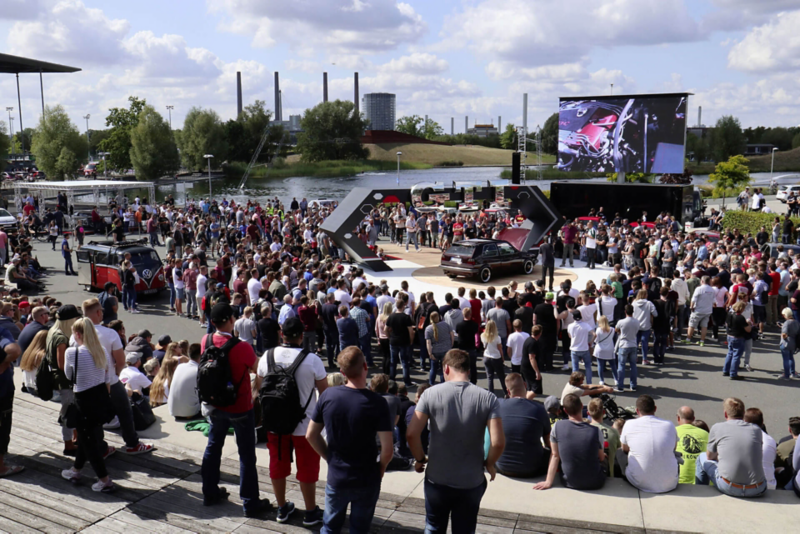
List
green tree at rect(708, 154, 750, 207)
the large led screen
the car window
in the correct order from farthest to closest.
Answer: green tree at rect(708, 154, 750, 207), the large led screen, the car window

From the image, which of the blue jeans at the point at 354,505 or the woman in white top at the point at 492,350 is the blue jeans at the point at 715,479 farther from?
the woman in white top at the point at 492,350

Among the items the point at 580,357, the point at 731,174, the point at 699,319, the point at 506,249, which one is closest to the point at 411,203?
the point at 506,249

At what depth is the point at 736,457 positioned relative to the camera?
5863 mm

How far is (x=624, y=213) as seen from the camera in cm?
3272

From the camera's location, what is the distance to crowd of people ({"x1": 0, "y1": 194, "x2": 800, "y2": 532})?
424 cm

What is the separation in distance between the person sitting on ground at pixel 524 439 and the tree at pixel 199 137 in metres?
81.4

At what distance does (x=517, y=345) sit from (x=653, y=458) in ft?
15.4

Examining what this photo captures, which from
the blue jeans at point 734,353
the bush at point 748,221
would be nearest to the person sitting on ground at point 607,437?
the blue jeans at point 734,353

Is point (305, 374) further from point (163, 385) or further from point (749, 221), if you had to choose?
point (749, 221)

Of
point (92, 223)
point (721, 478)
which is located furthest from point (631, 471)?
point (92, 223)

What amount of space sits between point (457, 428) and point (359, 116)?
97.5 metres

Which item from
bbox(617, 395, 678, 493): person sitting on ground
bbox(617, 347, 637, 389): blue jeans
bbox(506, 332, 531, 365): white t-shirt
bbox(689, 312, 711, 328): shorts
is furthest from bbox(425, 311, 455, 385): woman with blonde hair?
bbox(689, 312, 711, 328): shorts

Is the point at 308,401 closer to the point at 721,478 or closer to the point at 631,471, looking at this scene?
the point at 631,471

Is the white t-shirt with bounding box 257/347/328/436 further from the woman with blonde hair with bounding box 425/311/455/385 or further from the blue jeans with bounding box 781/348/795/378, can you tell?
the blue jeans with bounding box 781/348/795/378
